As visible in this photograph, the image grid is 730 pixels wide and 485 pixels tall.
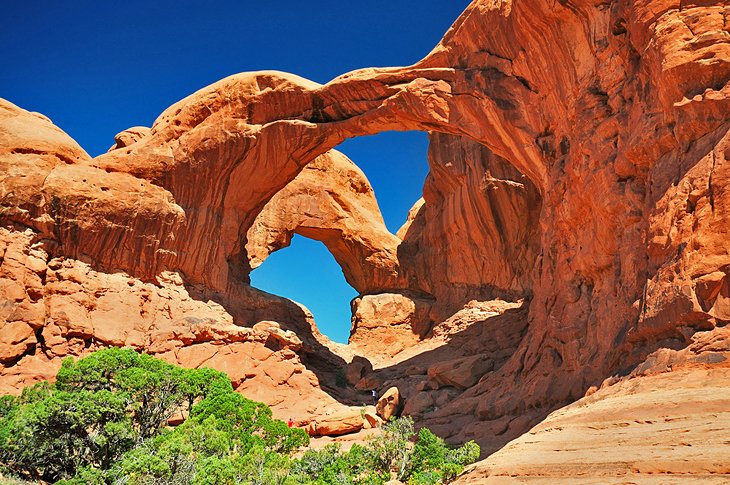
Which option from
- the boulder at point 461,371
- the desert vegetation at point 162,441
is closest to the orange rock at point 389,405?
the boulder at point 461,371

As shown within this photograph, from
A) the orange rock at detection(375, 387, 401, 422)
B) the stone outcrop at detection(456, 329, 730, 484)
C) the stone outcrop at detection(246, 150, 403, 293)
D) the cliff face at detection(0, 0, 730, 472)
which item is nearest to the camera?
the stone outcrop at detection(456, 329, 730, 484)

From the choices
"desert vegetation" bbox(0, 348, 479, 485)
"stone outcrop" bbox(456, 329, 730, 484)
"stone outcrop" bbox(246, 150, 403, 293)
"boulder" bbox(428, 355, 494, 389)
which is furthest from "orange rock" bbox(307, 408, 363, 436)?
"stone outcrop" bbox(246, 150, 403, 293)

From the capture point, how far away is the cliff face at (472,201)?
14531 mm

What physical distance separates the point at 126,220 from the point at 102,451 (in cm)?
1094

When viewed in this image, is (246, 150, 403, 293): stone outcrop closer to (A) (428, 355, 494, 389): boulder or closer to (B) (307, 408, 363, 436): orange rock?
(A) (428, 355, 494, 389): boulder

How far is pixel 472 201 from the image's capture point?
1331 inches

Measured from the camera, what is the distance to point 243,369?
25.8 metres

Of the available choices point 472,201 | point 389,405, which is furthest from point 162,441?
point 472,201

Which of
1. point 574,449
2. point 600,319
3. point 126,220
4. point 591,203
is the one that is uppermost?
point 126,220

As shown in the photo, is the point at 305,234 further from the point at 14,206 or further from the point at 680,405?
the point at 680,405

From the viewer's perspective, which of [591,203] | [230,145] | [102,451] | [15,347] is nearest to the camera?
[102,451]

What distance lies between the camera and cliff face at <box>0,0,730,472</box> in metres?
14.5

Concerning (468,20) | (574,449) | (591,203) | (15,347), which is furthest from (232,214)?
(574,449)

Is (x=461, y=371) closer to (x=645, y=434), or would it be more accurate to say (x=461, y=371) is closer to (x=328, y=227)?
(x=328, y=227)
